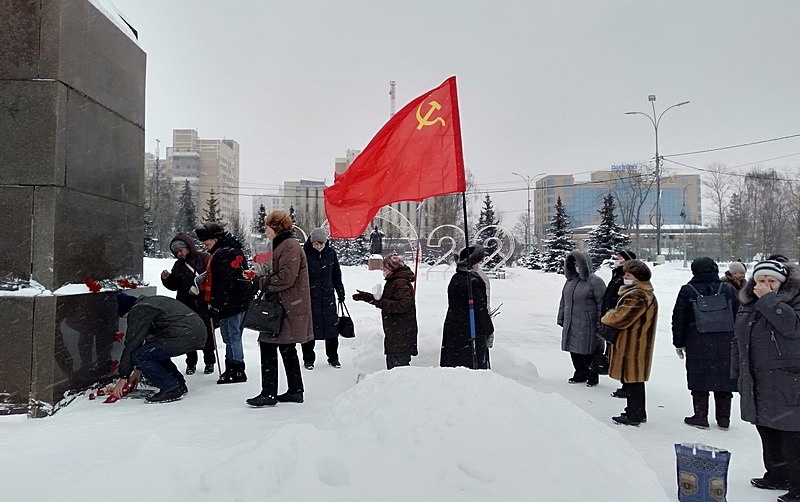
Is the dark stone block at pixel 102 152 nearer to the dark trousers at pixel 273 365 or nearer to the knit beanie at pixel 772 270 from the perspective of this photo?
the dark trousers at pixel 273 365

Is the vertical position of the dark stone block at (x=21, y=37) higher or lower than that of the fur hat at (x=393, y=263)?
higher

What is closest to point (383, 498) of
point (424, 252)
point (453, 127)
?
point (453, 127)

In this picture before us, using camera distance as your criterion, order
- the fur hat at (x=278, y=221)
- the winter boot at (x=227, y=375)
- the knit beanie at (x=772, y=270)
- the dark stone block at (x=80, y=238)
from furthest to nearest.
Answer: the winter boot at (x=227, y=375) → the fur hat at (x=278, y=221) → the dark stone block at (x=80, y=238) → the knit beanie at (x=772, y=270)

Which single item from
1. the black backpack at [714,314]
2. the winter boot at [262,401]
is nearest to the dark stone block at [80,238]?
the winter boot at [262,401]

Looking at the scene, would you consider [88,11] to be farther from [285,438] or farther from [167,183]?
[167,183]

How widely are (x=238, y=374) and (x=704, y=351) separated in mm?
4983

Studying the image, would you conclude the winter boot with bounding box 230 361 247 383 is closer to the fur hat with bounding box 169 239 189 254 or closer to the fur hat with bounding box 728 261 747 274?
the fur hat with bounding box 169 239 189 254

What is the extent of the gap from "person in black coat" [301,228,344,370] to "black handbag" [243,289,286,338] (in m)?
1.81

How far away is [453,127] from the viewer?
5.96m

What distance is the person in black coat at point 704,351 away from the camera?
534 cm

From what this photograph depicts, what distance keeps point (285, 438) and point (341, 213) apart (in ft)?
12.2

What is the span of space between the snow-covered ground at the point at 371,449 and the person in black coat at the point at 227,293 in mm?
740

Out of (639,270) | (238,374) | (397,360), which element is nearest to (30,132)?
(238,374)

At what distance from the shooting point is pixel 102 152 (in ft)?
19.6
